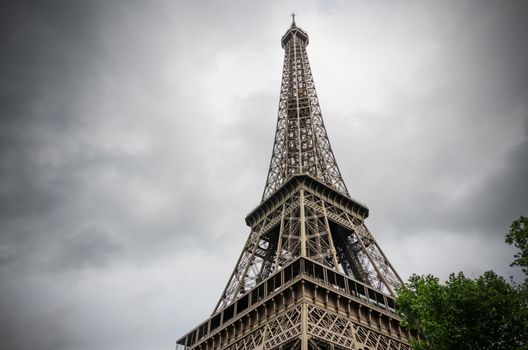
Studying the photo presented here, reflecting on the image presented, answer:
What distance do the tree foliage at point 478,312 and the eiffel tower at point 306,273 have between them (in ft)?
21.8

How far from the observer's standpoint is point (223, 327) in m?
28.0

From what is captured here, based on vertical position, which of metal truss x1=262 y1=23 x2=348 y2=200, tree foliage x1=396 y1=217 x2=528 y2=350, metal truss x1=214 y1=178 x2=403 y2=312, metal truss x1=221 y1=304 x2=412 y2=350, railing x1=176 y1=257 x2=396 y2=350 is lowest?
tree foliage x1=396 y1=217 x2=528 y2=350

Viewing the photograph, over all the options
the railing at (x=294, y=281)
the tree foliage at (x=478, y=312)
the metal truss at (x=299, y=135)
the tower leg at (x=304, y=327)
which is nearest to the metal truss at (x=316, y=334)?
the tower leg at (x=304, y=327)

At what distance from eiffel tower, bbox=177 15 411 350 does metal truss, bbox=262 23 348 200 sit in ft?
0.47

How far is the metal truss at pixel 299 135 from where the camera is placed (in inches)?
1709

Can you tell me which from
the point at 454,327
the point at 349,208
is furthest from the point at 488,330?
the point at 349,208

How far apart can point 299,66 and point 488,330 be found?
48955 mm

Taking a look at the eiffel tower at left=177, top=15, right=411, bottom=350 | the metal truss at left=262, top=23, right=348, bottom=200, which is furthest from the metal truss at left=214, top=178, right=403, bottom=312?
the metal truss at left=262, top=23, right=348, bottom=200

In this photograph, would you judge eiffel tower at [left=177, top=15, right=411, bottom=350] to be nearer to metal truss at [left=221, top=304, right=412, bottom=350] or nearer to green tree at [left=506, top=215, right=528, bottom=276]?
metal truss at [left=221, top=304, right=412, bottom=350]

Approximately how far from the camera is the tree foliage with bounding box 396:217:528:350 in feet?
51.5

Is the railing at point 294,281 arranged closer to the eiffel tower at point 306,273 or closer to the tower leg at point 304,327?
the eiffel tower at point 306,273

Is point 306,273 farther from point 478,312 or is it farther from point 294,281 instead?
point 478,312

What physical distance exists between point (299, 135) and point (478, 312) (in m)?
33.0

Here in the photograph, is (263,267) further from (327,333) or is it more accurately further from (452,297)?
(452,297)
